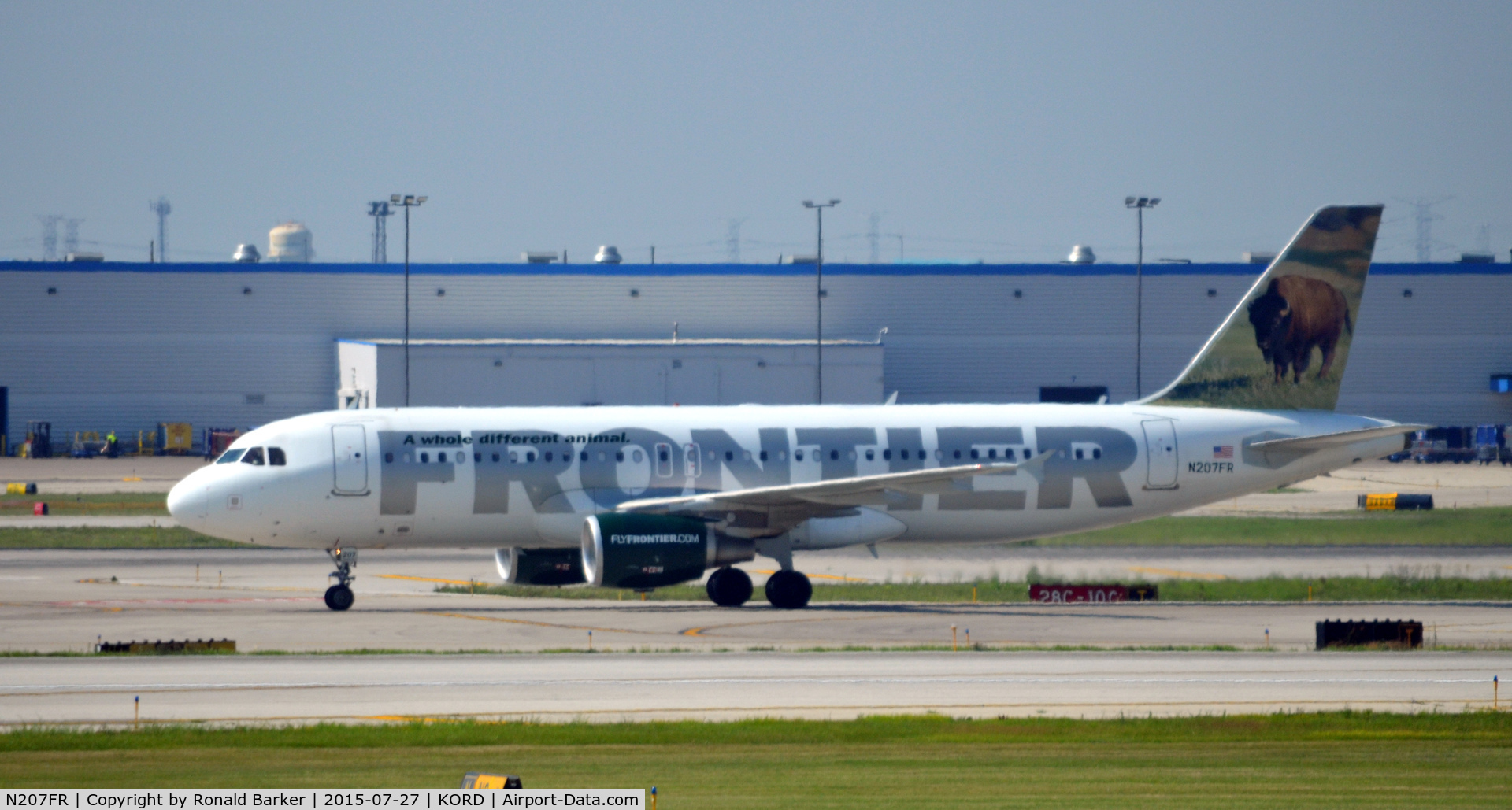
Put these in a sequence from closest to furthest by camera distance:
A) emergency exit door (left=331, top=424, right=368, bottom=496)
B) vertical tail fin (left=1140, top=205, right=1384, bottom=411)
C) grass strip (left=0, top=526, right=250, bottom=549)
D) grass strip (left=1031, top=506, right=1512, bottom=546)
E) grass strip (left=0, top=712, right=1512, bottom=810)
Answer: grass strip (left=0, top=712, right=1512, bottom=810) → emergency exit door (left=331, top=424, right=368, bottom=496) → vertical tail fin (left=1140, top=205, right=1384, bottom=411) → grass strip (left=1031, top=506, right=1512, bottom=546) → grass strip (left=0, top=526, right=250, bottom=549)

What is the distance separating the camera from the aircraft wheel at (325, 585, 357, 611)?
37.1 m

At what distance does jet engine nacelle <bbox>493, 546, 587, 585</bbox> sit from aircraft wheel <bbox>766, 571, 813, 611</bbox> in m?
4.30

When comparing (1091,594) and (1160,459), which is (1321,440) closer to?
(1160,459)

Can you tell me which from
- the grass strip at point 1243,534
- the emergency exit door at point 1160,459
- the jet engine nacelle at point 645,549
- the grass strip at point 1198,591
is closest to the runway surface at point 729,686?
the jet engine nacelle at point 645,549

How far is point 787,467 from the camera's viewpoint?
130ft

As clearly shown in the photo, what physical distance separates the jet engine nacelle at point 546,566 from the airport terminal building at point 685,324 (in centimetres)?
5755

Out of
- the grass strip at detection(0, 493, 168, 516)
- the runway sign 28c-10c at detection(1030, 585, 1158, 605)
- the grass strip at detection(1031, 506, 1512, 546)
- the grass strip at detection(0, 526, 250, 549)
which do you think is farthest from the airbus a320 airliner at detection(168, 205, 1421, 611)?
the grass strip at detection(0, 493, 168, 516)

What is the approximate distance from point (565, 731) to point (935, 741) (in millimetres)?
4595

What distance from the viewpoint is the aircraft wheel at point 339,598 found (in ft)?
122

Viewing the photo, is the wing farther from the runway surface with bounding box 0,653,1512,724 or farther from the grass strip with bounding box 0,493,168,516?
the grass strip with bounding box 0,493,168,516

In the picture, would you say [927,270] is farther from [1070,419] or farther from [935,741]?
[935,741]

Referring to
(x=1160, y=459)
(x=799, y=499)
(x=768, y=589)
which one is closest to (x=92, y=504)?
(x=768, y=589)

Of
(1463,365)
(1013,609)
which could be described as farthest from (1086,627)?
(1463,365)
